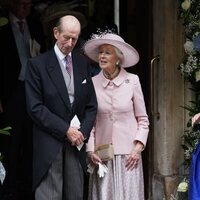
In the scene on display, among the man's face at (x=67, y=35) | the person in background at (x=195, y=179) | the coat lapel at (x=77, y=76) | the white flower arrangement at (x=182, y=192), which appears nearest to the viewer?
the man's face at (x=67, y=35)

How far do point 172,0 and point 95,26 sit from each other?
2.55ft

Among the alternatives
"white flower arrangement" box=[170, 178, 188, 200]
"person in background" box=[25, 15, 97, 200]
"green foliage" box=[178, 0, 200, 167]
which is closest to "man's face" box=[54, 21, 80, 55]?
"person in background" box=[25, 15, 97, 200]

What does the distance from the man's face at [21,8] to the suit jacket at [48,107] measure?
1.30m

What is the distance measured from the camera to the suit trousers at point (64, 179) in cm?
482

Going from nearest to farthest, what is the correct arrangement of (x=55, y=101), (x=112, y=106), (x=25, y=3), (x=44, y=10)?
(x=55, y=101)
(x=112, y=106)
(x=25, y=3)
(x=44, y=10)

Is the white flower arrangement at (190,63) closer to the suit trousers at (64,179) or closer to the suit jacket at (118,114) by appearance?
the suit jacket at (118,114)

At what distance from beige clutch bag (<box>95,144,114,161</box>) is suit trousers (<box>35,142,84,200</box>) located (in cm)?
24

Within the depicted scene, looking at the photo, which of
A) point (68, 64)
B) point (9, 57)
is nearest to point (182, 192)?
point (68, 64)

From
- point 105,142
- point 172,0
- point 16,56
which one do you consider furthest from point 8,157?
point 172,0

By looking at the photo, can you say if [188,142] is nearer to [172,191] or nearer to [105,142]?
[172,191]

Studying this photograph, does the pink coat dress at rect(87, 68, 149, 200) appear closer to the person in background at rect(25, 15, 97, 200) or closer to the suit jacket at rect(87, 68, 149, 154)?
the suit jacket at rect(87, 68, 149, 154)

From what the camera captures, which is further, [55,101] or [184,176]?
[184,176]

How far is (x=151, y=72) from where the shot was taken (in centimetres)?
634

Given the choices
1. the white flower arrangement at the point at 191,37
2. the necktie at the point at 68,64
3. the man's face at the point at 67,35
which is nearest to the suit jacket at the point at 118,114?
the necktie at the point at 68,64
